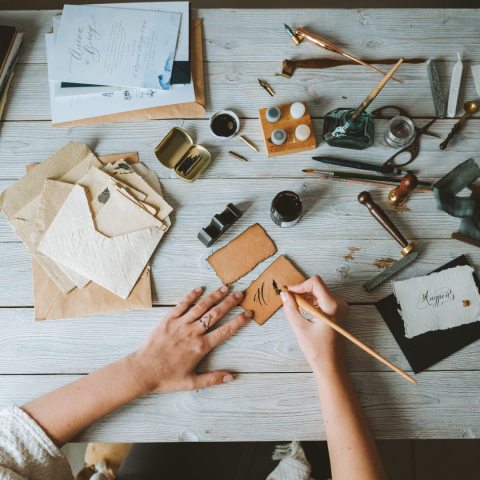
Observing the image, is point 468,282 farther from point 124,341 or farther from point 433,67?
point 124,341

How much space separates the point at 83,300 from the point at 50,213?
25cm

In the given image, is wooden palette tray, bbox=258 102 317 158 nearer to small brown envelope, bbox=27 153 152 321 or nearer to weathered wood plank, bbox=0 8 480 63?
weathered wood plank, bbox=0 8 480 63

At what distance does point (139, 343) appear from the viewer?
89cm

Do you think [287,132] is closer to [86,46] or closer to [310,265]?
[310,265]

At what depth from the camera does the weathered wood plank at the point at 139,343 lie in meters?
0.88

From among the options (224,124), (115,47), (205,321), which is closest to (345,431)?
(205,321)

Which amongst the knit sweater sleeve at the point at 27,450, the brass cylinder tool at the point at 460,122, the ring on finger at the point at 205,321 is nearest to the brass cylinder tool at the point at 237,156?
the ring on finger at the point at 205,321

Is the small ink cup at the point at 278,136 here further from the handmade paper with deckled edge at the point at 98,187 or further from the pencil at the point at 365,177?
the handmade paper with deckled edge at the point at 98,187

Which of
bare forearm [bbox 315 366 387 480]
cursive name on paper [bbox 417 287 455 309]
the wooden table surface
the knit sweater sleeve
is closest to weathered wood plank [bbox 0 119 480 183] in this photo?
the wooden table surface

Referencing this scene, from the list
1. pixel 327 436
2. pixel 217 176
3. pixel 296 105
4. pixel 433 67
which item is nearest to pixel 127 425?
pixel 327 436

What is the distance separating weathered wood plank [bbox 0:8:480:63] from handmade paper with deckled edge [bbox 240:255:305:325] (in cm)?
62

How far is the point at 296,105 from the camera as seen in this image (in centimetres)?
92

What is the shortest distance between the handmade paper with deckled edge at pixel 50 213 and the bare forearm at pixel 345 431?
2.22ft

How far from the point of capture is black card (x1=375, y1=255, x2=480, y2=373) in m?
0.87
